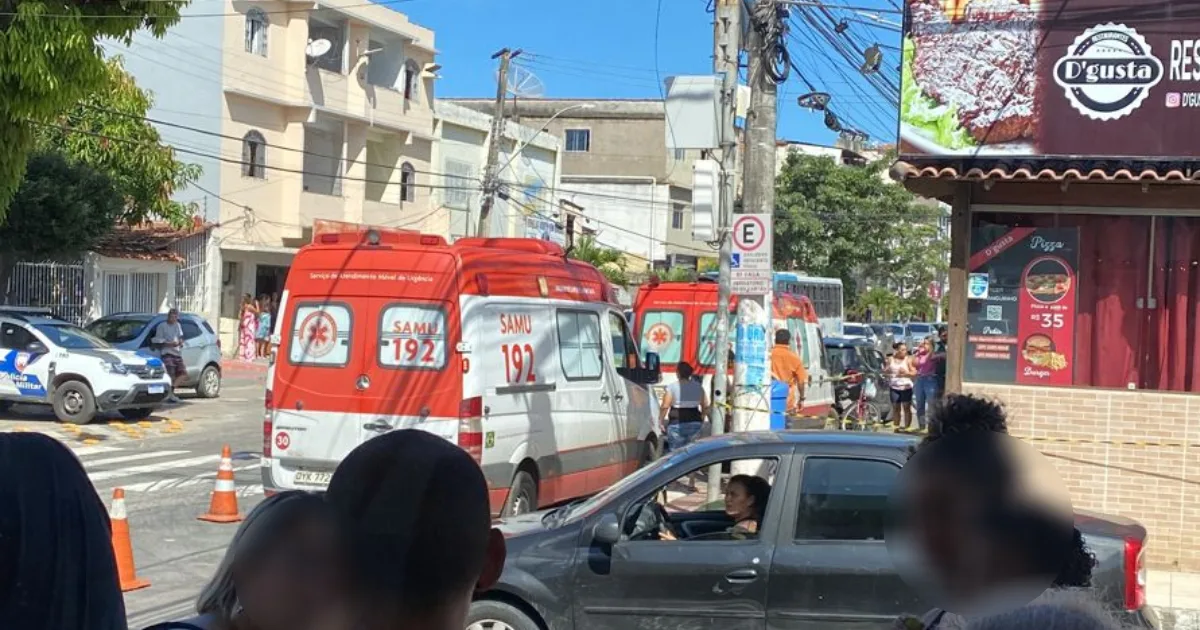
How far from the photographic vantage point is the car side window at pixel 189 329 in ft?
74.2

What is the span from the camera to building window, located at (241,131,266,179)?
33688 mm

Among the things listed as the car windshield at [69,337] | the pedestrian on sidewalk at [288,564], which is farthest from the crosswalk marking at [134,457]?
the pedestrian on sidewalk at [288,564]

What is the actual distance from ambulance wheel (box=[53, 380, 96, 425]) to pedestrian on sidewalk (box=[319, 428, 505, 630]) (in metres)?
17.8

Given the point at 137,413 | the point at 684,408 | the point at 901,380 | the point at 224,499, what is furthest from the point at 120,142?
the point at 684,408

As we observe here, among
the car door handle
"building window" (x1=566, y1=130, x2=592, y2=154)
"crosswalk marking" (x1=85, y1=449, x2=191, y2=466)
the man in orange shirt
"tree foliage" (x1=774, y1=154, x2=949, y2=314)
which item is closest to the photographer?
the car door handle

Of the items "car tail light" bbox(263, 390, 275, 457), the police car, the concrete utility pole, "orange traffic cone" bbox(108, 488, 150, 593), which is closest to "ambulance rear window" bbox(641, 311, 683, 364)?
the concrete utility pole

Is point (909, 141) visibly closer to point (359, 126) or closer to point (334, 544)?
point (334, 544)

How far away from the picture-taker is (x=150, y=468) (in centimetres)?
1471

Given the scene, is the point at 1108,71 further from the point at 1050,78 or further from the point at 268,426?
the point at 268,426

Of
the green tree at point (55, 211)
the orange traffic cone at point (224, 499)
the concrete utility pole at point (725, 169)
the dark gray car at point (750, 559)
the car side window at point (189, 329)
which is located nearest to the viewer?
the dark gray car at point (750, 559)

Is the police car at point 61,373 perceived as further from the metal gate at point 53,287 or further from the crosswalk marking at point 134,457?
the metal gate at point 53,287

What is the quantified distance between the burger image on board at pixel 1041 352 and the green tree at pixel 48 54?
29.4ft

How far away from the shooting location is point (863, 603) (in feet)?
19.7

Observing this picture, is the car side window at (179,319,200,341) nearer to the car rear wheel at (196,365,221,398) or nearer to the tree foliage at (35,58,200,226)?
the car rear wheel at (196,365,221,398)
